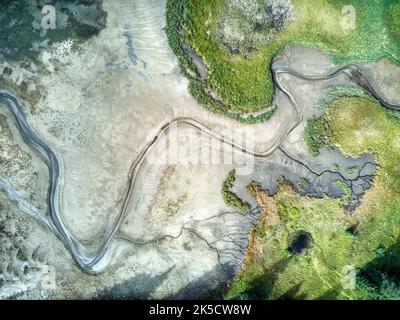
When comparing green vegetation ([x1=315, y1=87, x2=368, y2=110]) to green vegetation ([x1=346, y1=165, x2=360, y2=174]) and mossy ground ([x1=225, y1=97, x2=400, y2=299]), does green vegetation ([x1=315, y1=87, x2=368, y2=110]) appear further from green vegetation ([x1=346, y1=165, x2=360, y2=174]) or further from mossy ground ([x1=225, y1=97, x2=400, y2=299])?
green vegetation ([x1=346, y1=165, x2=360, y2=174])

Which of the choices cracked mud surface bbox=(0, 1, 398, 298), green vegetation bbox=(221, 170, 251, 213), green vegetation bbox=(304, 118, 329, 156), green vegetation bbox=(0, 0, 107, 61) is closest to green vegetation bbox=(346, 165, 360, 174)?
cracked mud surface bbox=(0, 1, 398, 298)

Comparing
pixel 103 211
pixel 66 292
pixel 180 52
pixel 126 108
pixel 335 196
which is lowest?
pixel 66 292

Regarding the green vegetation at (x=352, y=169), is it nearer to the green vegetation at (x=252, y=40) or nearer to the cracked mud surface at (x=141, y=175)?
the cracked mud surface at (x=141, y=175)

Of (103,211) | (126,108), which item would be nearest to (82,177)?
(103,211)

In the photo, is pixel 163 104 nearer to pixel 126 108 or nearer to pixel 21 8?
pixel 126 108

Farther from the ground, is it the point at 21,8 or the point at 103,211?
the point at 21,8

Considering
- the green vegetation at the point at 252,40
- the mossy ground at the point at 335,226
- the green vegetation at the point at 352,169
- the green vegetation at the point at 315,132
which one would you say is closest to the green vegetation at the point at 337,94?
the mossy ground at the point at 335,226
